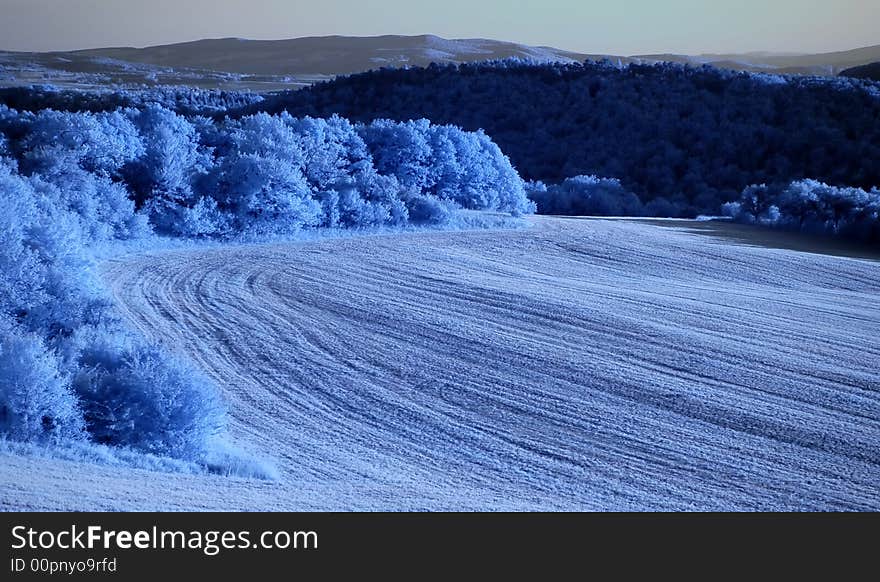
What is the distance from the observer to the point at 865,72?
49.8 metres

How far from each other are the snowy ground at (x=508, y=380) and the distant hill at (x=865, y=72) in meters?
34.0

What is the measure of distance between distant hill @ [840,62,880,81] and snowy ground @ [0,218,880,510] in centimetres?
3395

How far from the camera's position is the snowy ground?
26.1 ft

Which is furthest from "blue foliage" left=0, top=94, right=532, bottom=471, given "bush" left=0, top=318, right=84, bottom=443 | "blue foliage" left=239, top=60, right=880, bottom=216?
"blue foliage" left=239, top=60, right=880, bottom=216

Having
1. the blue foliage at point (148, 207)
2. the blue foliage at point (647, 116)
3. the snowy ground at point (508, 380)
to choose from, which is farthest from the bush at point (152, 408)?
the blue foliage at point (647, 116)

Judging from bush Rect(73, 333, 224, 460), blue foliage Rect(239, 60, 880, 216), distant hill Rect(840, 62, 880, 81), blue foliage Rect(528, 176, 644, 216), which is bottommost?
blue foliage Rect(528, 176, 644, 216)

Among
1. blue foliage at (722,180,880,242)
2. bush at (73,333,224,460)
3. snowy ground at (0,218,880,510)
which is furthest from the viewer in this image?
blue foliage at (722,180,880,242)

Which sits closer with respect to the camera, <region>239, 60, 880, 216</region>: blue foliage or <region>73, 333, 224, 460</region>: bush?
<region>73, 333, 224, 460</region>: bush

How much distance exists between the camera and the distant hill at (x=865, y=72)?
48750 mm

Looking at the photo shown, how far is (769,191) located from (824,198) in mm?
3301

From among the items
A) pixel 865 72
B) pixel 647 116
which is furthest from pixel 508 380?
pixel 865 72

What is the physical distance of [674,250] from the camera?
21328mm

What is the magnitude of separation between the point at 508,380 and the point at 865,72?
45.6 metres

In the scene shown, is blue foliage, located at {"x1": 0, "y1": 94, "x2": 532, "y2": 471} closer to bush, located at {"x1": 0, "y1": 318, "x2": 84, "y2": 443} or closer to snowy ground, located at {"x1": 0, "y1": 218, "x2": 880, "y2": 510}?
bush, located at {"x1": 0, "y1": 318, "x2": 84, "y2": 443}
